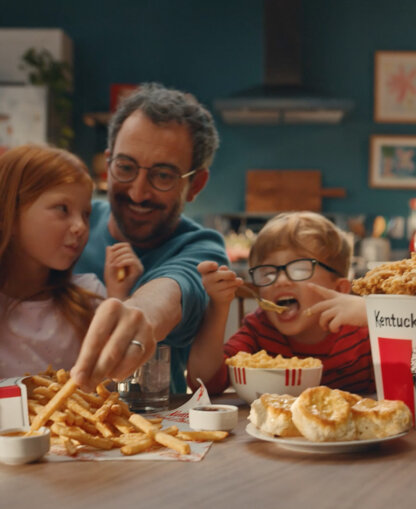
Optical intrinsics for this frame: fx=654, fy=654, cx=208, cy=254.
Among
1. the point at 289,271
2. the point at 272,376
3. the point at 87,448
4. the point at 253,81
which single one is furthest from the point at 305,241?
the point at 253,81

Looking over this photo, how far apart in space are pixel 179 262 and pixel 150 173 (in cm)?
29

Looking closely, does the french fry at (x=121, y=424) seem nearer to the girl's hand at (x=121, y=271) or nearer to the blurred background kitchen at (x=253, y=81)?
the girl's hand at (x=121, y=271)

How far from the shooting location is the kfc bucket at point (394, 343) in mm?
980

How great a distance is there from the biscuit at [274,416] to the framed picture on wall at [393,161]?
5.13m

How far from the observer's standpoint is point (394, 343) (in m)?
1.01

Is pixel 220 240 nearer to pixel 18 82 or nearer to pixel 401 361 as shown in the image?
pixel 401 361

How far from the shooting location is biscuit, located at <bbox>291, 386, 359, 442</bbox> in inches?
33.6

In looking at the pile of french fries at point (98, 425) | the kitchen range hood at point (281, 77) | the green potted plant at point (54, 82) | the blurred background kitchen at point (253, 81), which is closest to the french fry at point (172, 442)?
the pile of french fries at point (98, 425)

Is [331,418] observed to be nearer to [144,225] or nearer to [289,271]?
[289,271]

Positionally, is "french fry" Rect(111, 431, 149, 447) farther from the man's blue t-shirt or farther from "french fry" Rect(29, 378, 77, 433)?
the man's blue t-shirt

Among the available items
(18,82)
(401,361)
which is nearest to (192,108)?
(401,361)

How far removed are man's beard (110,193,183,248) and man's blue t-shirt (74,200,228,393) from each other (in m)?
0.03

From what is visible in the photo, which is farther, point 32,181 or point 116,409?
point 32,181

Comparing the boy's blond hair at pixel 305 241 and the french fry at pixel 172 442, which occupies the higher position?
the boy's blond hair at pixel 305 241
